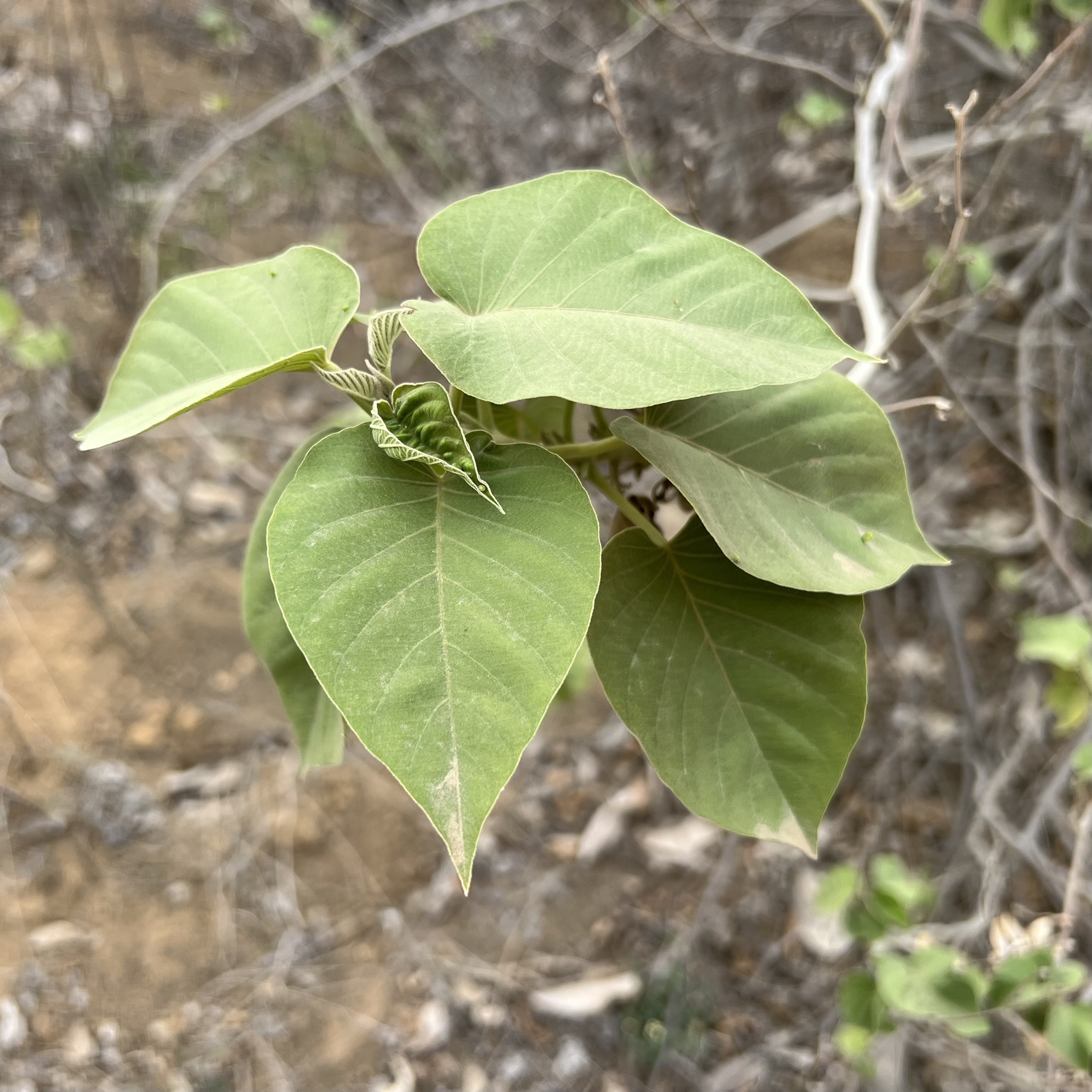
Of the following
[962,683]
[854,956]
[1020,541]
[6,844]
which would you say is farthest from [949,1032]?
[6,844]

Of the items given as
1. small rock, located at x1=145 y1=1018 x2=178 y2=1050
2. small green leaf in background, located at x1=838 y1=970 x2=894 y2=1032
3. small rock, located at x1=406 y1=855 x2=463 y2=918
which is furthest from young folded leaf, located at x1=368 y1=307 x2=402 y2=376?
small rock, located at x1=145 y1=1018 x2=178 y2=1050

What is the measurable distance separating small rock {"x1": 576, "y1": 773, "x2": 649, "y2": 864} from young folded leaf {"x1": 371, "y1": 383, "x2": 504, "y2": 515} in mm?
1399

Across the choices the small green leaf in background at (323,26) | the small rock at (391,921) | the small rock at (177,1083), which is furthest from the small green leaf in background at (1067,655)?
the small green leaf in background at (323,26)

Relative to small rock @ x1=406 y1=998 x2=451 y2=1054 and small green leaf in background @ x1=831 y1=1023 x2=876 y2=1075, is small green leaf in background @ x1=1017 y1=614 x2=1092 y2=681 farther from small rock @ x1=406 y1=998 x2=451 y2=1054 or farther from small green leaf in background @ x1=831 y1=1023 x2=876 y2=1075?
small rock @ x1=406 y1=998 x2=451 y2=1054

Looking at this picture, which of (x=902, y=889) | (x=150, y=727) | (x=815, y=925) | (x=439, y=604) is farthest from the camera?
(x=150, y=727)

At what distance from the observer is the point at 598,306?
0.55 metres

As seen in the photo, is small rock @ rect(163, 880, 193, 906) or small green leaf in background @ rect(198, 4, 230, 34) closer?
small rock @ rect(163, 880, 193, 906)

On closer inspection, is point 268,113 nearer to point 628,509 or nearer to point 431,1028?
point 628,509

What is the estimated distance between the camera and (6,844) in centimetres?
168

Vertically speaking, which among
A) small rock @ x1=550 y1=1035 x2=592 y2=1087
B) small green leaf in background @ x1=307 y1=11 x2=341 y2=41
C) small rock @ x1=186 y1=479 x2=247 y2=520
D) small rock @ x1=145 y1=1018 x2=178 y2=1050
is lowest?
small rock @ x1=550 y1=1035 x2=592 y2=1087

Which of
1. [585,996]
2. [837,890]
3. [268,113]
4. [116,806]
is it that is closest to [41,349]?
[268,113]

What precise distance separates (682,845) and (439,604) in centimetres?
143

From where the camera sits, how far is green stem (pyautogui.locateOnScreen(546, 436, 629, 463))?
684 millimetres

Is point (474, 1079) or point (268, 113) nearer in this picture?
point (474, 1079)
